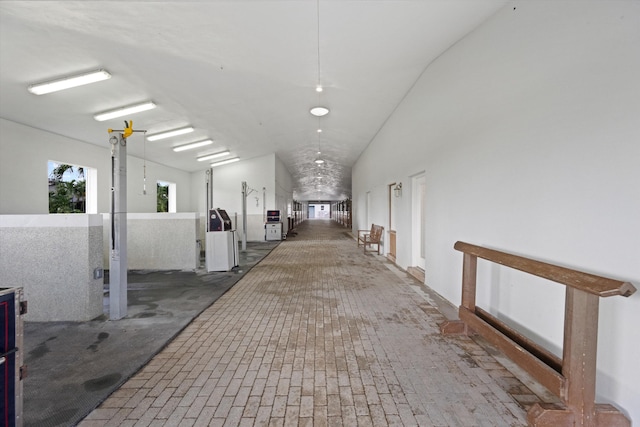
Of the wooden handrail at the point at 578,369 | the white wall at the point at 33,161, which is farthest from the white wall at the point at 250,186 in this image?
the wooden handrail at the point at 578,369

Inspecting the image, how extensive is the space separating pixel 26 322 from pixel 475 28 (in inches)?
246

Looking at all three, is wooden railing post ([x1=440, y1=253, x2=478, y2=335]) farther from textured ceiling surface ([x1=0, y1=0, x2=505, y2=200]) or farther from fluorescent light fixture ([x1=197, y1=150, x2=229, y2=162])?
fluorescent light fixture ([x1=197, y1=150, x2=229, y2=162])

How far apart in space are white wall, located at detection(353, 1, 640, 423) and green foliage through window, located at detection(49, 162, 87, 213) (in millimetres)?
11423

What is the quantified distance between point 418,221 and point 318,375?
4.08 m

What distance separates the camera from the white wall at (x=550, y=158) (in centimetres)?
169

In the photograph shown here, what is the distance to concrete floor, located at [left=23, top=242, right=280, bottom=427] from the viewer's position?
→ 190 centimetres

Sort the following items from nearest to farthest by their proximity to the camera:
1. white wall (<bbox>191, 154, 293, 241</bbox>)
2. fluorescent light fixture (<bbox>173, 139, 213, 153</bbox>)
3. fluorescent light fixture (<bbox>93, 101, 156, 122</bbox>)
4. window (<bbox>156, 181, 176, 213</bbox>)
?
fluorescent light fixture (<bbox>93, 101, 156, 122</bbox>)
fluorescent light fixture (<bbox>173, 139, 213, 153</bbox>)
window (<bbox>156, 181, 176, 213</bbox>)
white wall (<bbox>191, 154, 293, 241</bbox>)

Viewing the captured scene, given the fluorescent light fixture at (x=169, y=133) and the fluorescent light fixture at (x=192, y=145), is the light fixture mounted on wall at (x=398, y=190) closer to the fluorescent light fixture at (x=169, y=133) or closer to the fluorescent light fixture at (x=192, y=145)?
the fluorescent light fixture at (x=169, y=133)

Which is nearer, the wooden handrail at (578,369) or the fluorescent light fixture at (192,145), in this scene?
the wooden handrail at (578,369)

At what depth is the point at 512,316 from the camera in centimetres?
268

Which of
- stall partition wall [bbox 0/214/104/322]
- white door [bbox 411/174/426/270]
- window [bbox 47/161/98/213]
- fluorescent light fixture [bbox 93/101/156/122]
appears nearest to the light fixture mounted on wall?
white door [bbox 411/174/426/270]

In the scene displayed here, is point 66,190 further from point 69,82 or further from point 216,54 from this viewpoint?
point 216,54

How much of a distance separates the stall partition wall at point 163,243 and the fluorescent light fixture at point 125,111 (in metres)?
2.03

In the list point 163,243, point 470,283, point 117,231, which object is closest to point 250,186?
point 163,243
